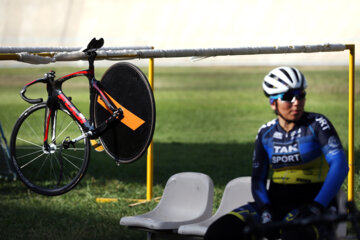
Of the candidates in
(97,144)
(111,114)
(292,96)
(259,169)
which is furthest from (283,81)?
(97,144)

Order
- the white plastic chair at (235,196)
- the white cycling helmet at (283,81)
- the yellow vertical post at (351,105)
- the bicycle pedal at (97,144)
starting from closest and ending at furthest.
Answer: the white cycling helmet at (283,81) < the bicycle pedal at (97,144) < the white plastic chair at (235,196) < the yellow vertical post at (351,105)

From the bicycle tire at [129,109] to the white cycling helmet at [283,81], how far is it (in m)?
0.81

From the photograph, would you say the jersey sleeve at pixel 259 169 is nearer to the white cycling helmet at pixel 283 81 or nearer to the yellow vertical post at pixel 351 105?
the white cycling helmet at pixel 283 81

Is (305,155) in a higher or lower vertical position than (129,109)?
lower

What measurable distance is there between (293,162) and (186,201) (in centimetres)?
228

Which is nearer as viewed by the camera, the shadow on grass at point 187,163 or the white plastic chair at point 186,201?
the white plastic chair at point 186,201

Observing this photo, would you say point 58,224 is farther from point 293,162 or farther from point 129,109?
point 293,162

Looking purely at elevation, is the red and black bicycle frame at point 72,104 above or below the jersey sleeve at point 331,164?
above

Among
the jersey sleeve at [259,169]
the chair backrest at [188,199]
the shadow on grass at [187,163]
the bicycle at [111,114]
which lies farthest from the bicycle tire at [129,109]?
the shadow on grass at [187,163]

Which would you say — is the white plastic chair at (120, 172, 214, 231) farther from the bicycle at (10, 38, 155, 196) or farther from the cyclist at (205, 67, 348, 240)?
the cyclist at (205, 67, 348, 240)

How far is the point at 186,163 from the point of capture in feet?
54.0

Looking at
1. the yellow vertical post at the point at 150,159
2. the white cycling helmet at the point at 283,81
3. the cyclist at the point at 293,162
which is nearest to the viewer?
the cyclist at the point at 293,162

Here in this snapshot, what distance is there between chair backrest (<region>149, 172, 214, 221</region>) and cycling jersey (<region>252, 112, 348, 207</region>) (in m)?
1.89

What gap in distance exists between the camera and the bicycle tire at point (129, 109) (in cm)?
516
